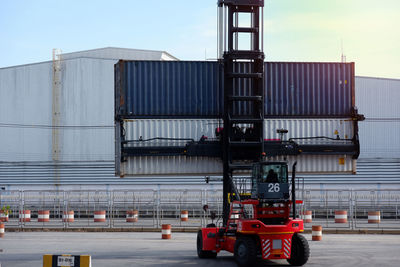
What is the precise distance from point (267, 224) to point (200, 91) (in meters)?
7.24

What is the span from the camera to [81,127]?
50.5 metres

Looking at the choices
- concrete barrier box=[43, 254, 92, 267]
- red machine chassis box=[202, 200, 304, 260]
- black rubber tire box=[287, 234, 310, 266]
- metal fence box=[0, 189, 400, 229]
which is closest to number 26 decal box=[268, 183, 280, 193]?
red machine chassis box=[202, 200, 304, 260]

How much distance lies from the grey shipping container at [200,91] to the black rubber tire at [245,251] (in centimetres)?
703

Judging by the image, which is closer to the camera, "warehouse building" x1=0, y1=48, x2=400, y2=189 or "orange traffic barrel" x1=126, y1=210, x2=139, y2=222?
"orange traffic barrel" x1=126, y1=210, x2=139, y2=222

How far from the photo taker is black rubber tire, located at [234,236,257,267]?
49.7 feet

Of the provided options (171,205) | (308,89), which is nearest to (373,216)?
(308,89)

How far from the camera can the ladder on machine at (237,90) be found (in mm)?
20172

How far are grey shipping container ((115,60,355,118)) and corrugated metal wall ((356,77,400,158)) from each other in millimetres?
27623

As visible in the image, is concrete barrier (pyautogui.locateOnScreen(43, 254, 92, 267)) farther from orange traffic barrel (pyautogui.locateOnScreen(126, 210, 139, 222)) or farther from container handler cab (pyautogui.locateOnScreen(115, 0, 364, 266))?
orange traffic barrel (pyautogui.locateOnScreen(126, 210, 139, 222))

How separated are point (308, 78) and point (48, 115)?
32352mm

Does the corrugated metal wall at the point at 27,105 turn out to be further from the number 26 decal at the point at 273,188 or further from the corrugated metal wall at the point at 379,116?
the number 26 decal at the point at 273,188

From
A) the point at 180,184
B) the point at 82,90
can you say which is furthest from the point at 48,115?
the point at 180,184

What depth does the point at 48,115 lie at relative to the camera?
167ft

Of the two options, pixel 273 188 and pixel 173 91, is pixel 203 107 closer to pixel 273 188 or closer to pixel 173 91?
pixel 173 91
